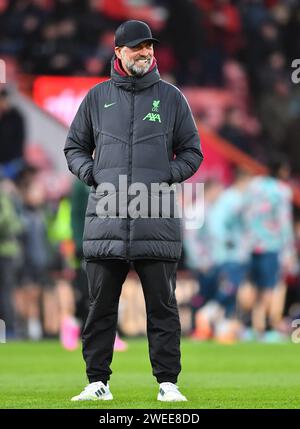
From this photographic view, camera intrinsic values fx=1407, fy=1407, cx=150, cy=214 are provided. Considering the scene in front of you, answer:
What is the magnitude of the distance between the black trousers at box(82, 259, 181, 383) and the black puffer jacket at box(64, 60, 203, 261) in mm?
115

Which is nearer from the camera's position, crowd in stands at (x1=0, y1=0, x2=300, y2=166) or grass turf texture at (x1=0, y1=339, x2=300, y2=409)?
grass turf texture at (x1=0, y1=339, x2=300, y2=409)

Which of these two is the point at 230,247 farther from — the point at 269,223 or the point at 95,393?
the point at 95,393

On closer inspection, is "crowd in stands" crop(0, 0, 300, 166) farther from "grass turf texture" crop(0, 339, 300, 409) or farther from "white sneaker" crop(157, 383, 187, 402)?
"white sneaker" crop(157, 383, 187, 402)

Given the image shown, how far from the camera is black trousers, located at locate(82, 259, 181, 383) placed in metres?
8.86

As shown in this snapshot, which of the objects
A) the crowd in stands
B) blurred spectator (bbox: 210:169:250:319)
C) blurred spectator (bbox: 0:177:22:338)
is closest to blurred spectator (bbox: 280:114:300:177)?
the crowd in stands

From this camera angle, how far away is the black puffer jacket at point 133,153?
8773mm

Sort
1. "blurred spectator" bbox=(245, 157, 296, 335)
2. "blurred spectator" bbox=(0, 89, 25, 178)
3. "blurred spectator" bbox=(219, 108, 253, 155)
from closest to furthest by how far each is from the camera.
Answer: "blurred spectator" bbox=(245, 157, 296, 335)
"blurred spectator" bbox=(0, 89, 25, 178)
"blurred spectator" bbox=(219, 108, 253, 155)

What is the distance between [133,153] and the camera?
28.8 feet

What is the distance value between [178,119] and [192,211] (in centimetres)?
1005

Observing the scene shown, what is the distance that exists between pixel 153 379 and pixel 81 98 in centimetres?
886

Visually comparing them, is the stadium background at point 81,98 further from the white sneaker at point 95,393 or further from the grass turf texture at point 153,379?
the white sneaker at point 95,393

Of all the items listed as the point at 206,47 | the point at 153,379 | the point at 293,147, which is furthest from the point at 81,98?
the point at 153,379

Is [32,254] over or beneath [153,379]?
over

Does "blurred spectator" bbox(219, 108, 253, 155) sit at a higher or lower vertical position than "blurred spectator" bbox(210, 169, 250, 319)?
higher
